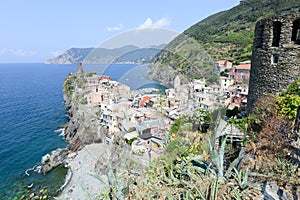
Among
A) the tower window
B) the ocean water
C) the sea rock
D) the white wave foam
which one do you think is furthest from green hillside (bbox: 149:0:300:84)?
the white wave foam

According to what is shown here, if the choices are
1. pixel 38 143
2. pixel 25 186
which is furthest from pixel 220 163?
pixel 38 143

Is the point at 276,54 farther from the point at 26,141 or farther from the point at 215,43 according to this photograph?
the point at 215,43

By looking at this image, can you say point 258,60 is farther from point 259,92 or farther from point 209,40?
point 209,40

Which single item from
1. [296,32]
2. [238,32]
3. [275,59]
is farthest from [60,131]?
[238,32]

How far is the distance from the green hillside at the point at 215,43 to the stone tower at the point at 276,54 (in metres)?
1.32

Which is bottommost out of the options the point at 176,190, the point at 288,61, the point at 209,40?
the point at 176,190

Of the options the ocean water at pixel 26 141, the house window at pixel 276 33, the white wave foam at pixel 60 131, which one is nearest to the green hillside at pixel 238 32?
the white wave foam at pixel 60 131

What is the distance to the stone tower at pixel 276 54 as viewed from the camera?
4.32 metres

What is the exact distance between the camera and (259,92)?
516cm

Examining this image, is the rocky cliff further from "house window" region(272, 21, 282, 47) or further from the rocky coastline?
"house window" region(272, 21, 282, 47)

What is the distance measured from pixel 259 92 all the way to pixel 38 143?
19.8 meters

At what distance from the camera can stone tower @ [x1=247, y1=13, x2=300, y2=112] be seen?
432cm

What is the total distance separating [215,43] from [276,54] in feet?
141

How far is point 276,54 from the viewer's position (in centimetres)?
457
